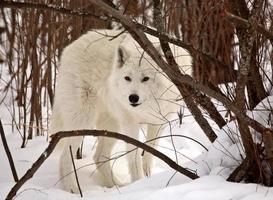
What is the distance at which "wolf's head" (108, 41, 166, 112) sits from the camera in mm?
4594

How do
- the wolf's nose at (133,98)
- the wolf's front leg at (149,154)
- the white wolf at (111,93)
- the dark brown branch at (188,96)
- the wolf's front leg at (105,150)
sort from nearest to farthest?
1. the dark brown branch at (188,96)
2. the wolf's nose at (133,98)
3. the white wolf at (111,93)
4. the wolf's front leg at (149,154)
5. the wolf's front leg at (105,150)

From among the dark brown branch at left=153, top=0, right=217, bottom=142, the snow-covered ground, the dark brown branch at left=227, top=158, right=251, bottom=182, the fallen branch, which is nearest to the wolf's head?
the dark brown branch at left=153, top=0, right=217, bottom=142

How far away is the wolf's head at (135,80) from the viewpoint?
4594 millimetres

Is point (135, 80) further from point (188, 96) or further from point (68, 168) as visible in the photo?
point (188, 96)

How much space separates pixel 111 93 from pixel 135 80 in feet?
1.07

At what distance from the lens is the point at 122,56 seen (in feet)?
15.4

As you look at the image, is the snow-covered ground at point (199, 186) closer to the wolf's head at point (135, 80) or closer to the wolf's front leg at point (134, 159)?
the wolf's front leg at point (134, 159)

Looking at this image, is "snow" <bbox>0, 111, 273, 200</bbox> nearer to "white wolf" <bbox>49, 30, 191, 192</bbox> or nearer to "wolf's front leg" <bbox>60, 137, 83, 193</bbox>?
"wolf's front leg" <bbox>60, 137, 83, 193</bbox>

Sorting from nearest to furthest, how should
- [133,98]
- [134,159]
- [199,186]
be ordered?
[199,186] < [133,98] < [134,159]

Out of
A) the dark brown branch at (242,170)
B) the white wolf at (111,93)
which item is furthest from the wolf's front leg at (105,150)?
the dark brown branch at (242,170)

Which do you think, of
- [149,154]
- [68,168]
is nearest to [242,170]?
[149,154]

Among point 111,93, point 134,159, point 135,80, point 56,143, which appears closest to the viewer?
point 56,143

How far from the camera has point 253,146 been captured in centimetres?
275

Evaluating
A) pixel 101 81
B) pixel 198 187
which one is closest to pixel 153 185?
pixel 198 187
